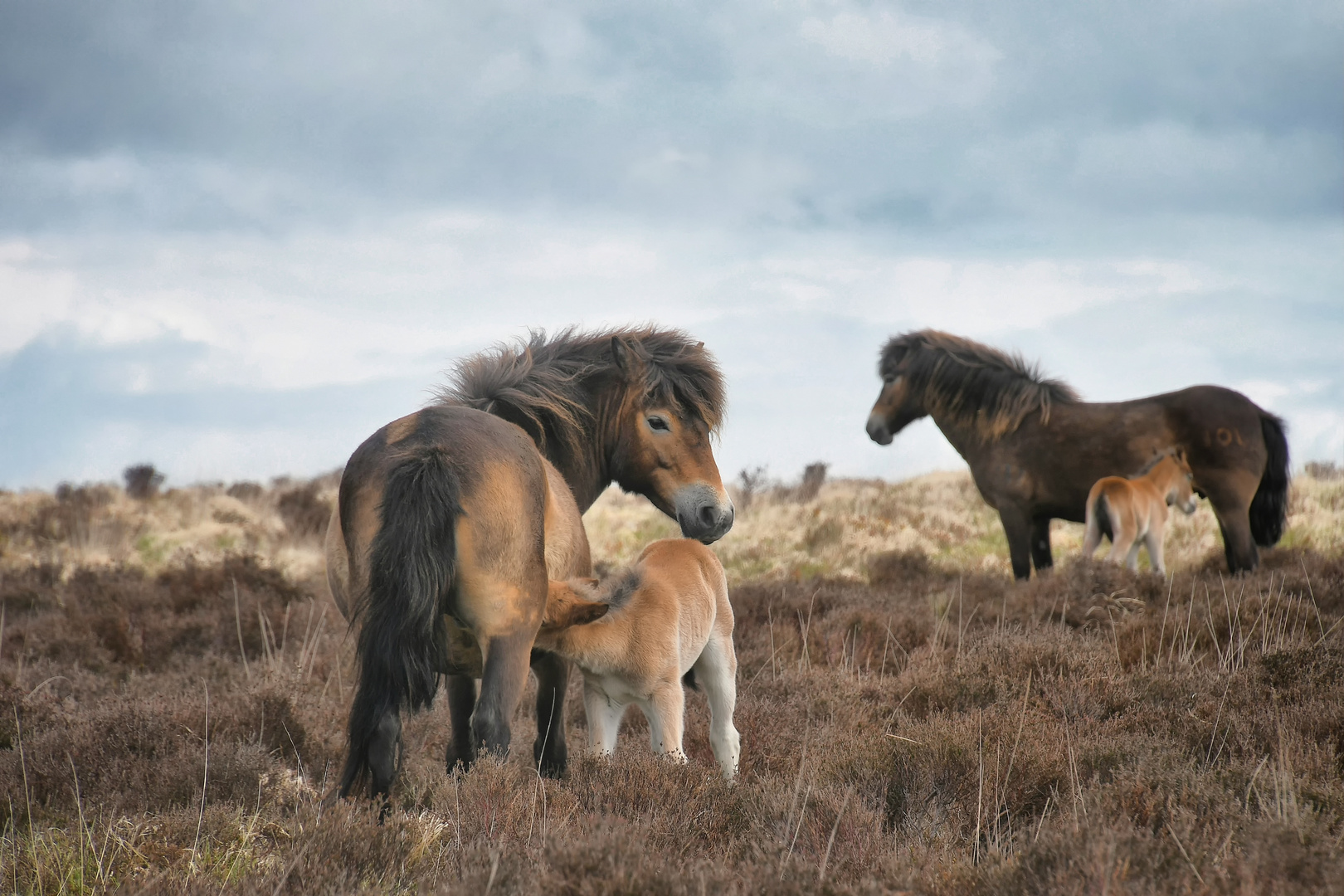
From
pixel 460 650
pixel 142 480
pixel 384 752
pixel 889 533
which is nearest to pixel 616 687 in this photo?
pixel 460 650

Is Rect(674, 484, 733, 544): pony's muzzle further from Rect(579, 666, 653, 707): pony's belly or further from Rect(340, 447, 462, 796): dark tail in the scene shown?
Rect(340, 447, 462, 796): dark tail

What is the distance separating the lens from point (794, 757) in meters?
4.40

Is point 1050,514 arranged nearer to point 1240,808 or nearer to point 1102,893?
point 1240,808

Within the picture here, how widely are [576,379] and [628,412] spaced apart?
32 centimetres

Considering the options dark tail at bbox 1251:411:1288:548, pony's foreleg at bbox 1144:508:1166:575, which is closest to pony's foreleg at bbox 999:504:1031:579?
pony's foreleg at bbox 1144:508:1166:575

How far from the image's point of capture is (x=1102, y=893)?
2246 millimetres

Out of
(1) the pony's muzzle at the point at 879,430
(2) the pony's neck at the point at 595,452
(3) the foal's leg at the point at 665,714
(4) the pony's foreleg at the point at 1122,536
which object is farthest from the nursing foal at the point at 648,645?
(1) the pony's muzzle at the point at 879,430

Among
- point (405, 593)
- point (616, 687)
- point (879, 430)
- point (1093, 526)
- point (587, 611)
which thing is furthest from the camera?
point (879, 430)

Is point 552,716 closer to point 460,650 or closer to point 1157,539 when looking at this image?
point 460,650

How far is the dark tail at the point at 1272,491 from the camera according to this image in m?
9.41

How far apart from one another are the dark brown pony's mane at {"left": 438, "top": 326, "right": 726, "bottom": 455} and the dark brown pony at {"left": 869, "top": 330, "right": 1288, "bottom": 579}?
576 cm

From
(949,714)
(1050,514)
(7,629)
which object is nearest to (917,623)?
(949,714)

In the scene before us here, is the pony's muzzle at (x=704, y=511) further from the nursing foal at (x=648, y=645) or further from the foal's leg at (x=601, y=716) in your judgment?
the foal's leg at (x=601, y=716)

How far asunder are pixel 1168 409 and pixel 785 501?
39.4 feet
